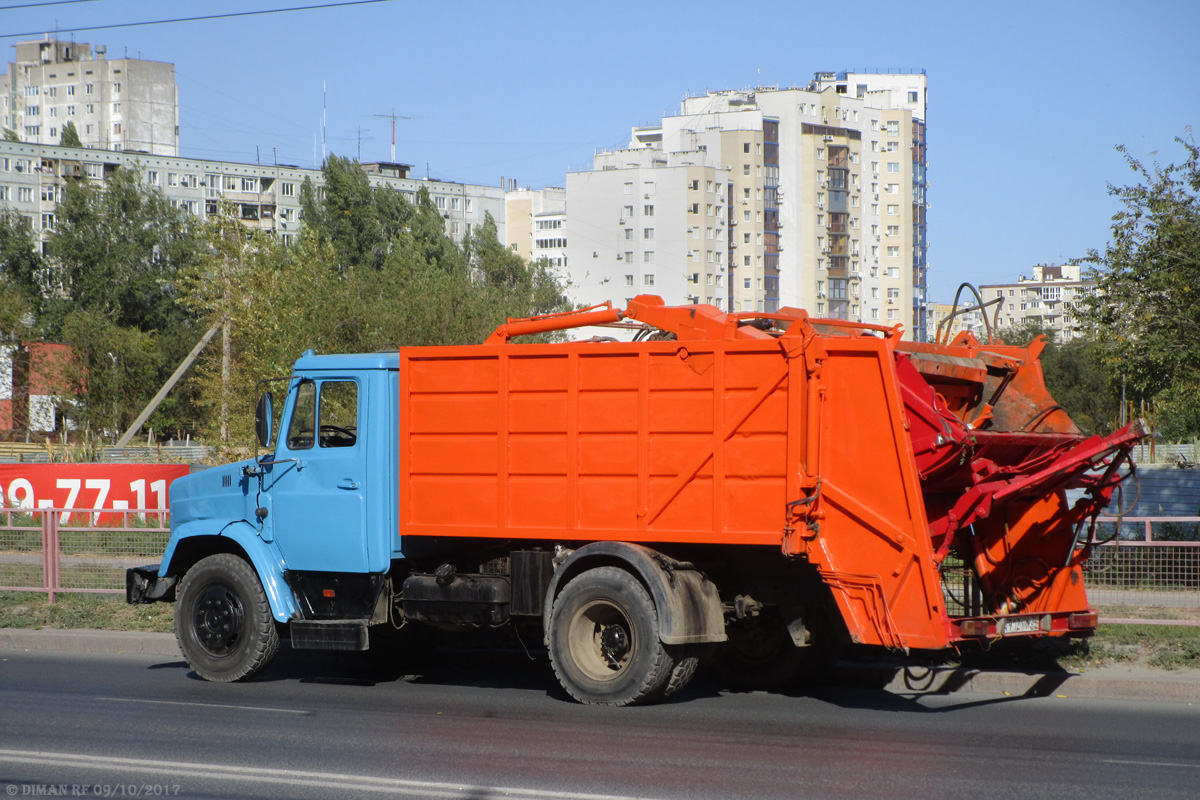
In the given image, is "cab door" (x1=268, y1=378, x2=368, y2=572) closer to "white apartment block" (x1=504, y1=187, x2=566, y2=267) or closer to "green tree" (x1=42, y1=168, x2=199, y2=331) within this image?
"green tree" (x1=42, y1=168, x2=199, y2=331)

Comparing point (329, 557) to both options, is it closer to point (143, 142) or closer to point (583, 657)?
point (583, 657)

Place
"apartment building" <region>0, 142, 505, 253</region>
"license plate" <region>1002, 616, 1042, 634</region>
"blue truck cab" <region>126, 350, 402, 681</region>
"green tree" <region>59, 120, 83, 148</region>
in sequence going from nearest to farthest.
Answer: "license plate" <region>1002, 616, 1042, 634</region>, "blue truck cab" <region>126, 350, 402, 681</region>, "green tree" <region>59, 120, 83, 148</region>, "apartment building" <region>0, 142, 505, 253</region>

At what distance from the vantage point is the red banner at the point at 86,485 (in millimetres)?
20016

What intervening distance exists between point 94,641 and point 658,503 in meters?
6.59

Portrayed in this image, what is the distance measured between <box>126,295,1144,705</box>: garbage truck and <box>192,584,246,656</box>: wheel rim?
0.6 inches

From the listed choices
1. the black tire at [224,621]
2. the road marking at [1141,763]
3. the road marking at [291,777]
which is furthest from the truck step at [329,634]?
the road marking at [1141,763]

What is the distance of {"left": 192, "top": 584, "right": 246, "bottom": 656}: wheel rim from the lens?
978cm

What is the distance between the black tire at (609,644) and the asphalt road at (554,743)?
172 millimetres

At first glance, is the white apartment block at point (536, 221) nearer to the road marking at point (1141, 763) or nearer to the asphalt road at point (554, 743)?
the asphalt road at point (554, 743)

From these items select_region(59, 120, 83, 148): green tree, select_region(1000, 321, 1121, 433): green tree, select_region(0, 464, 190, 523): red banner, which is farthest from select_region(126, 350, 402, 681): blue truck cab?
select_region(59, 120, 83, 148): green tree

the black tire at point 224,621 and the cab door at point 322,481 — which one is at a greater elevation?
the cab door at point 322,481

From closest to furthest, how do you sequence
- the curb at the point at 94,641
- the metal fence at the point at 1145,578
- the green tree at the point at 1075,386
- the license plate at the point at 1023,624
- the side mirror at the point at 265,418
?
the license plate at the point at 1023,624 → the side mirror at the point at 265,418 → the metal fence at the point at 1145,578 → the curb at the point at 94,641 → the green tree at the point at 1075,386

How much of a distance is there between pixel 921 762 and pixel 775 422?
2.37 m

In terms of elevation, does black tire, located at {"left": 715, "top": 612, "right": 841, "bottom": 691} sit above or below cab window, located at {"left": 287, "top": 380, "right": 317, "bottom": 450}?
below
